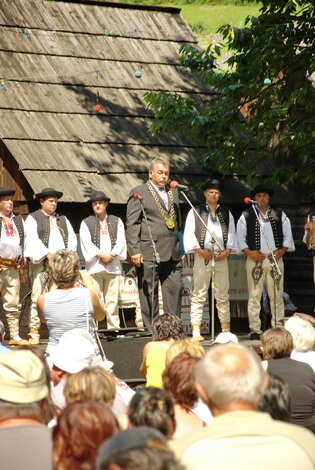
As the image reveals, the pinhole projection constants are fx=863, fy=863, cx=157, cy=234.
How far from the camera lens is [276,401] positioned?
454 cm

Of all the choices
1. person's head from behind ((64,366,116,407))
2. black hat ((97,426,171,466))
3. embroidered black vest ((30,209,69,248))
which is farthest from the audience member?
embroidered black vest ((30,209,69,248))

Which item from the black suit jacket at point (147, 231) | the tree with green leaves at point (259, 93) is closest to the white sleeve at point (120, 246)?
the black suit jacket at point (147, 231)

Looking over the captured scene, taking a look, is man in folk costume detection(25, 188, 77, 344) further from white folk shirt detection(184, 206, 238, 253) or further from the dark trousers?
white folk shirt detection(184, 206, 238, 253)

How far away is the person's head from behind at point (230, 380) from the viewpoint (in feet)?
10.9

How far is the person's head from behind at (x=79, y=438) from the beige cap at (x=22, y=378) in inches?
20.7

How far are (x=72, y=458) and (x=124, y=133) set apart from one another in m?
9.60

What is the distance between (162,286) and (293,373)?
4007mm

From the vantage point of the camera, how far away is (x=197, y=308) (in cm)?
1030

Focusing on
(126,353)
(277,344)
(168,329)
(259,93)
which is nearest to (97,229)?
(126,353)

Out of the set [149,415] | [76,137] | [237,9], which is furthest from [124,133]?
[237,9]

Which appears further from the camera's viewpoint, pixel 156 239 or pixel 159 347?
pixel 156 239

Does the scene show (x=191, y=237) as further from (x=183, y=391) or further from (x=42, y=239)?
(x=183, y=391)

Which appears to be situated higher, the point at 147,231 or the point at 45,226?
the point at 45,226

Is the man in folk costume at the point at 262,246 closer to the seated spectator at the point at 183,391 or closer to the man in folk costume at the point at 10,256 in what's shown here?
the man in folk costume at the point at 10,256
